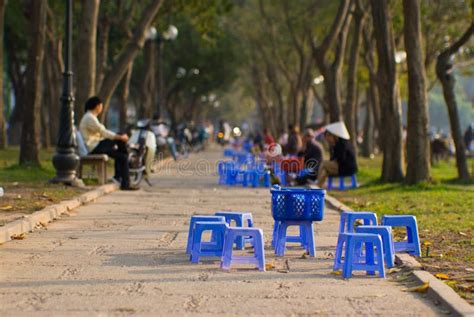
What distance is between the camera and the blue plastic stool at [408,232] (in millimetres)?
11641

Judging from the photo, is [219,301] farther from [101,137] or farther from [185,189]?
[185,189]

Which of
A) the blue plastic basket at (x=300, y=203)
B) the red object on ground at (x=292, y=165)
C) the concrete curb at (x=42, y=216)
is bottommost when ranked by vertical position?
the concrete curb at (x=42, y=216)

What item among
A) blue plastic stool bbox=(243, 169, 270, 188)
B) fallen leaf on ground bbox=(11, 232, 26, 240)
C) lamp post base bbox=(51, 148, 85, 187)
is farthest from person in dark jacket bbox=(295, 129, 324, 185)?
fallen leaf on ground bbox=(11, 232, 26, 240)

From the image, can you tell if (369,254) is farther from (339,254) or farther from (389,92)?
(389,92)

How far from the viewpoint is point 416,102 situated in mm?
22891

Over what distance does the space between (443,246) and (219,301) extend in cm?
440

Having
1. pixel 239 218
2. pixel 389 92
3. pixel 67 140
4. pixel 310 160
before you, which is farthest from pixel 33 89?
pixel 239 218

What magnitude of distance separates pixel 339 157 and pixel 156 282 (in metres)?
14.3

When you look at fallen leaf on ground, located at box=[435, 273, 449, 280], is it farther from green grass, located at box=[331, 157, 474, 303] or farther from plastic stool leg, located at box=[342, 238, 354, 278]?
plastic stool leg, located at box=[342, 238, 354, 278]

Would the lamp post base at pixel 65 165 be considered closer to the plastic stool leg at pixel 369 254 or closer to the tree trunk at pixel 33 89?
the tree trunk at pixel 33 89

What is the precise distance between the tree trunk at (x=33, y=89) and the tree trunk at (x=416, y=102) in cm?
855

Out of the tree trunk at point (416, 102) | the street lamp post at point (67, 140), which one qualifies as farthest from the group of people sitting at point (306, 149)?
the tree trunk at point (416, 102)

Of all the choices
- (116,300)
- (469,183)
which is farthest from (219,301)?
(469,183)

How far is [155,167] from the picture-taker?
33219 millimetres
